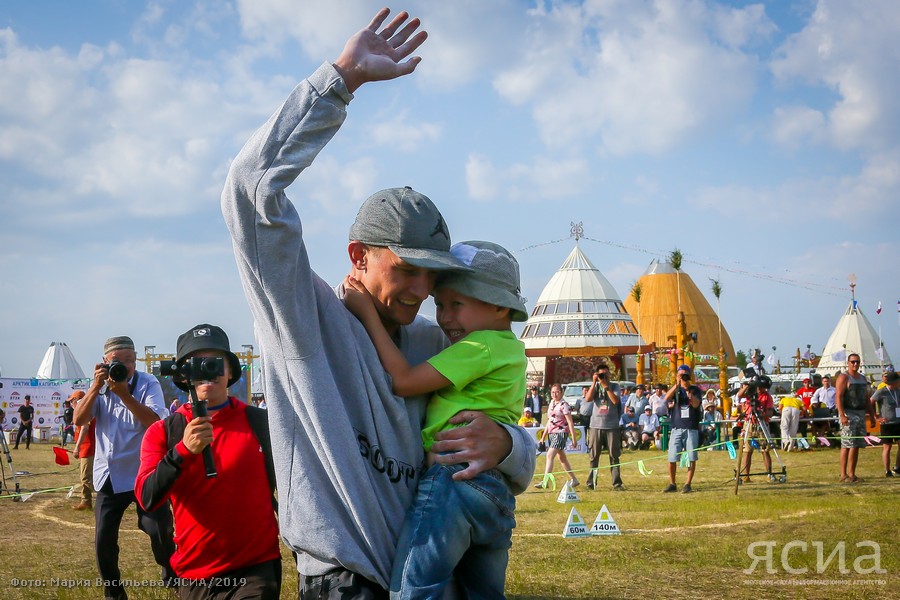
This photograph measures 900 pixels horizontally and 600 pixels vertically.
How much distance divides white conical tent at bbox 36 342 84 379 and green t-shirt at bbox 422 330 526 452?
2090 inches

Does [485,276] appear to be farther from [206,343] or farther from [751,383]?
[751,383]

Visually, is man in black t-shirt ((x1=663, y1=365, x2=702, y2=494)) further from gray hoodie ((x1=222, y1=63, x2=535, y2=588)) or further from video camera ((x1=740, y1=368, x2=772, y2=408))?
gray hoodie ((x1=222, y1=63, x2=535, y2=588))

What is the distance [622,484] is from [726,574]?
7.30 meters

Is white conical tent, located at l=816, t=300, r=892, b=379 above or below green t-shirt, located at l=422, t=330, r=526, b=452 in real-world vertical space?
above

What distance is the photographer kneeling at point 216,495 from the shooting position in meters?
3.83

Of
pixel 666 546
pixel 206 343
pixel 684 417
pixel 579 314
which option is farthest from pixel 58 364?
pixel 206 343

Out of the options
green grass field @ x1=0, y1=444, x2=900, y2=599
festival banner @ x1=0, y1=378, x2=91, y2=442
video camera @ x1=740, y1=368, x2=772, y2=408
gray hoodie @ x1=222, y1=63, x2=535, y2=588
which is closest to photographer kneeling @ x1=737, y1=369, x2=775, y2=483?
video camera @ x1=740, y1=368, x2=772, y2=408

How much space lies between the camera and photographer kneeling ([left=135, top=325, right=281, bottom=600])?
3.83 metres

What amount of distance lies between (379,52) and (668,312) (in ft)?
276

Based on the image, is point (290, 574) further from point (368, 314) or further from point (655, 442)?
point (655, 442)

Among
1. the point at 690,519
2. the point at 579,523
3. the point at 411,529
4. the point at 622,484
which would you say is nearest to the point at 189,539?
the point at 411,529

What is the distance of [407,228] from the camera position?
2.27 metres

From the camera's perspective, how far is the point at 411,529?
7.24ft

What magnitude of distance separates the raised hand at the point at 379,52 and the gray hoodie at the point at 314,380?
67mm
